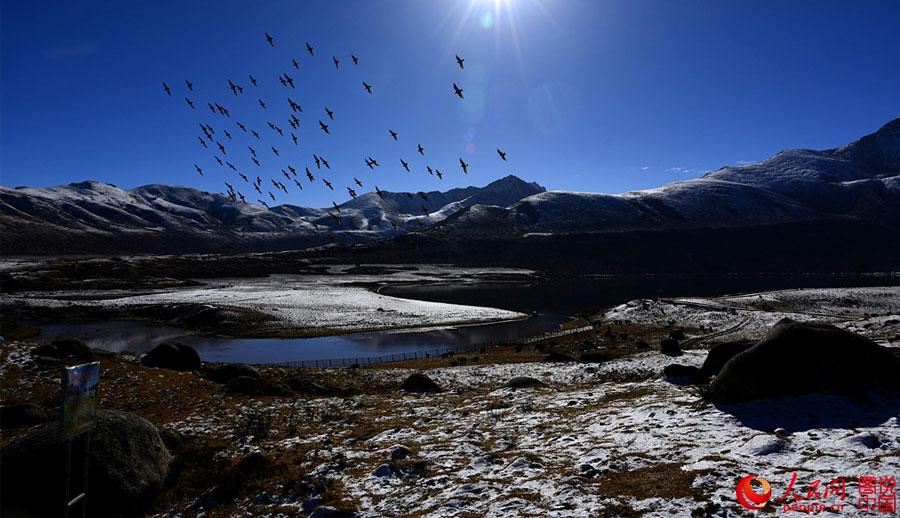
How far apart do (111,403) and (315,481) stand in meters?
16.1

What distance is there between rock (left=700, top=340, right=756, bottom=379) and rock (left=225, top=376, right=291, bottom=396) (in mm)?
21165

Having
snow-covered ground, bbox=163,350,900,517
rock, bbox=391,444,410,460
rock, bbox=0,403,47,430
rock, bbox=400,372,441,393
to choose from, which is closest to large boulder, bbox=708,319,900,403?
snow-covered ground, bbox=163,350,900,517

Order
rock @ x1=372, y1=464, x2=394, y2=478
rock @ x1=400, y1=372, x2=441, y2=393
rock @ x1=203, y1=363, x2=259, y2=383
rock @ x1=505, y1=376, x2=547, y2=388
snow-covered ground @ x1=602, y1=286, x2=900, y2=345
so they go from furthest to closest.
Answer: snow-covered ground @ x1=602, y1=286, x2=900, y2=345, rock @ x1=203, y1=363, x2=259, y2=383, rock @ x1=400, y1=372, x2=441, y2=393, rock @ x1=505, y1=376, x2=547, y2=388, rock @ x1=372, y1=464, x2=394, y2=478

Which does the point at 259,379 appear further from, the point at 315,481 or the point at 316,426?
the point at 315,481

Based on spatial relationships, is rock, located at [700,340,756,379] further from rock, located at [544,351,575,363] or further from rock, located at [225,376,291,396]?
rock, located at [225,376,291,396]

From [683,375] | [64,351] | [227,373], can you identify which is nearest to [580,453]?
A: [683,375]

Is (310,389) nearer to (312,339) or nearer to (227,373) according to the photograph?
(227,373)

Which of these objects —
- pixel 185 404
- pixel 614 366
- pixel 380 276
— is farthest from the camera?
pixel 380 276

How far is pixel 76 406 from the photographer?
A: 888cm

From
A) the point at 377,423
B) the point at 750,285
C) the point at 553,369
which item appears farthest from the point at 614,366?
Result: the point at 750,285

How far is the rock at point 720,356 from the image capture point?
21.1m

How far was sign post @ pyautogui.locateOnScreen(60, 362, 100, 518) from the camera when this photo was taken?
8.49 meters

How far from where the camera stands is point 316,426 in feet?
59.9

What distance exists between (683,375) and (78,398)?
74.1 ft
